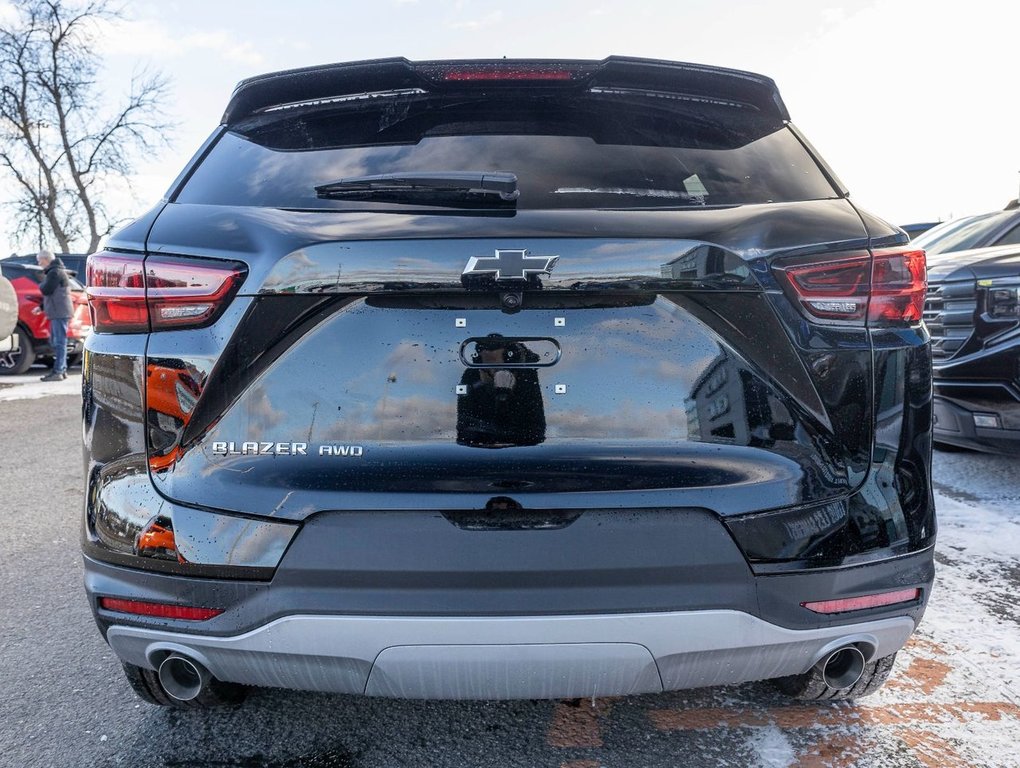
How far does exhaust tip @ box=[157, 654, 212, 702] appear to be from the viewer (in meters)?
1.72

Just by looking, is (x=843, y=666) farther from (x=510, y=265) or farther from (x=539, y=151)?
(x=539, y=151)

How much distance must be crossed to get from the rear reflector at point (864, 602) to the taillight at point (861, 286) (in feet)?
1.93

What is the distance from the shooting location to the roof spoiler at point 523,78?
188cm

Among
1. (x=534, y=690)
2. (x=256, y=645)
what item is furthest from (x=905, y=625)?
(x=256, y=645)

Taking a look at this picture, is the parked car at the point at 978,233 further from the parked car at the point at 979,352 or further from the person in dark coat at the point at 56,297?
the person in dark coat at the point at 56,297

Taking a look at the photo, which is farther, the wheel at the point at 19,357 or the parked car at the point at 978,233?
the wheel at the point at 19,357

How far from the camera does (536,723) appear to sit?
212 cm

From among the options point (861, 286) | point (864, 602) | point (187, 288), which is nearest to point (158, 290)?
point (187, 288)

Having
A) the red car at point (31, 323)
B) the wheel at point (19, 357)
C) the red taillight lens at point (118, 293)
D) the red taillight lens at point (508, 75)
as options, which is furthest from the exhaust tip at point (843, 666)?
the wheel at point (19, 357)

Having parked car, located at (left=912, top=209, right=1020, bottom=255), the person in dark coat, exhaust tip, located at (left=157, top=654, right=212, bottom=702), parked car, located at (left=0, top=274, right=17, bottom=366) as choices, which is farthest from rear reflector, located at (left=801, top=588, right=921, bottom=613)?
the person in dark coat

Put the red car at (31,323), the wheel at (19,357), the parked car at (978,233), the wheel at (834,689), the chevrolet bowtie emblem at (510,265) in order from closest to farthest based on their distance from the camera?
the chevrolet bowtie emblem at (510,265) < the wheel at (834,689) < the parked car at (978,233) < the red car at (31,323) < the wheel at (19,357)

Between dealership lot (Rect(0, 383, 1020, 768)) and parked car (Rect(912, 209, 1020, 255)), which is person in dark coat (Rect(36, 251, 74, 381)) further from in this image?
parked car (Rect(912, 209, 1020, 255))

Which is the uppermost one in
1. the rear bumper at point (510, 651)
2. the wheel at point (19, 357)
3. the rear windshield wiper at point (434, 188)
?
the rear windshield wiper at point (434, 188)

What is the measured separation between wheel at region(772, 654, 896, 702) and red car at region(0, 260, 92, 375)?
12.0m
